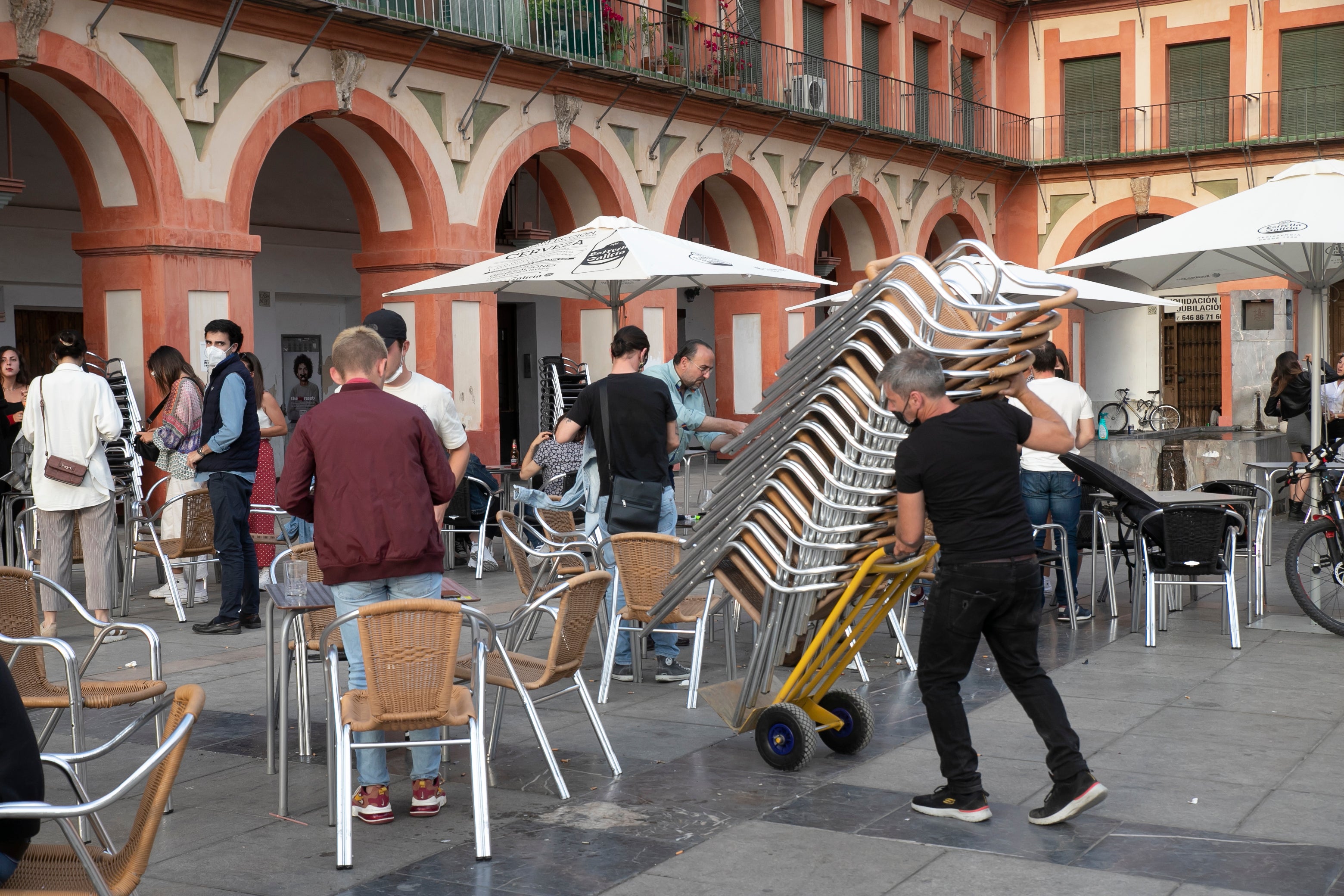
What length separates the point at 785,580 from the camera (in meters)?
5.46

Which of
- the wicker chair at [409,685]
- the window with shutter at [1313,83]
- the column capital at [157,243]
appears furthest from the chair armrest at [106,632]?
the window with shutter at [1313,83]

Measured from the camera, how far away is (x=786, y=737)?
5.37 meters

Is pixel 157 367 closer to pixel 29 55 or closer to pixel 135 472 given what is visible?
pixel 135 472

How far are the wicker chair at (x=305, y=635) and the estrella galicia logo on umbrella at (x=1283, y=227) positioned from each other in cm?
595

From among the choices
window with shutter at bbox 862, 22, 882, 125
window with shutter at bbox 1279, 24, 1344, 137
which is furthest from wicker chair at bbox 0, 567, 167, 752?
window with shutter at bbox 1279, 24, 1344, 137

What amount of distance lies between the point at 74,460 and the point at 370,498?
415cm

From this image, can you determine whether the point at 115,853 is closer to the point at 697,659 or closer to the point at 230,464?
the point at 697,659

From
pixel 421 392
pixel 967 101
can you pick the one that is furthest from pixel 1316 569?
pixel 967 101

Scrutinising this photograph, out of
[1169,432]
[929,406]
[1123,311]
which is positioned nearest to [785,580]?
[929,406]

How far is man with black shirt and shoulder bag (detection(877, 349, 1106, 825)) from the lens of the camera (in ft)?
15.3

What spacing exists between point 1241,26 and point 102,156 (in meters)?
22.2

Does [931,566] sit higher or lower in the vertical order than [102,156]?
lower

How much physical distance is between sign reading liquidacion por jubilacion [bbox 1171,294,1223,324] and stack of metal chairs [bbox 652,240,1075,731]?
26058 millimetres

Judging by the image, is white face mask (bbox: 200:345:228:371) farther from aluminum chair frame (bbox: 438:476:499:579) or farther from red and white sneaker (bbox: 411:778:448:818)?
red and white sneaker (bbox: 411:778:448:818)
